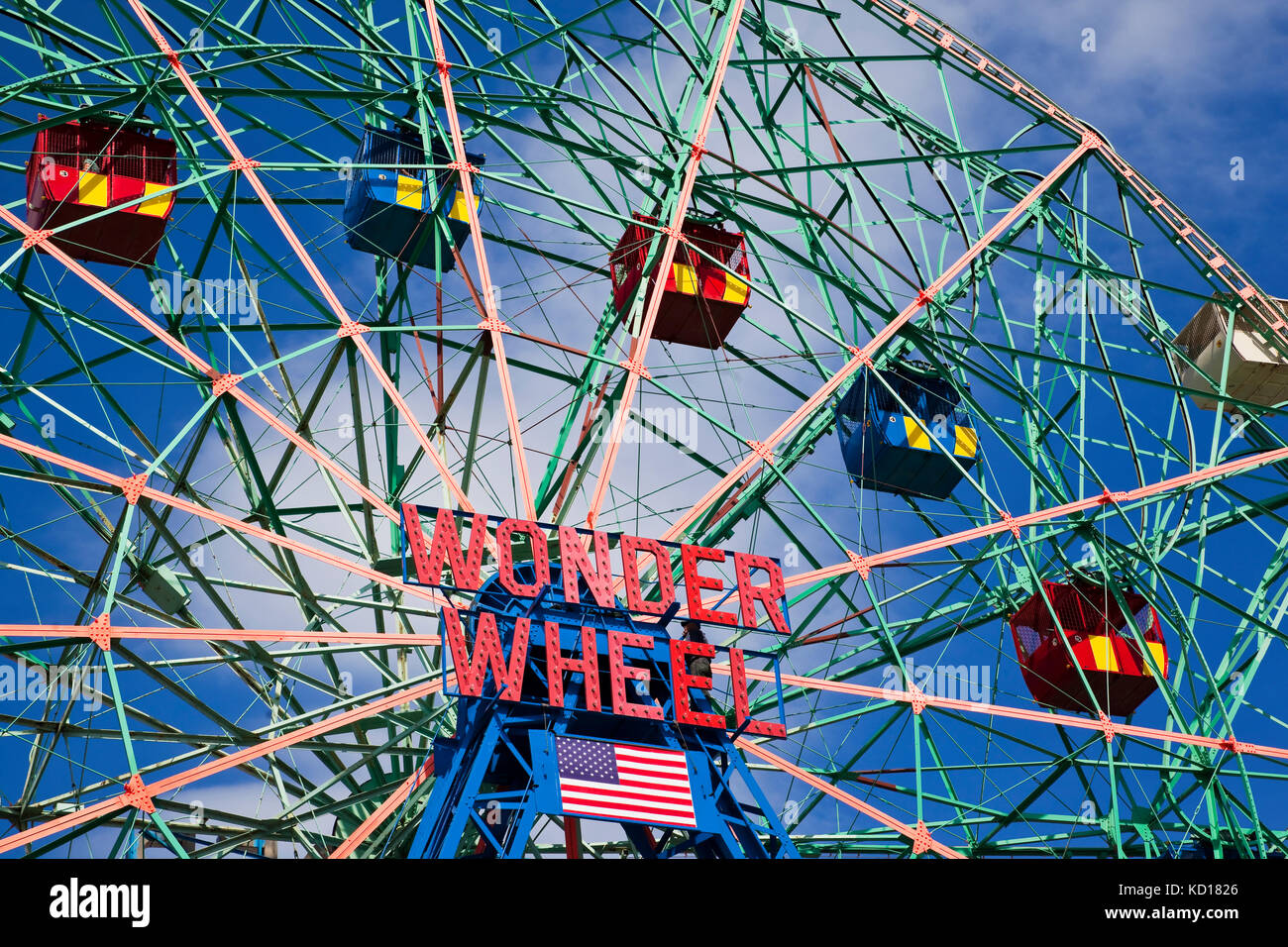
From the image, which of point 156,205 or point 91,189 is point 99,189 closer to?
point 91,189

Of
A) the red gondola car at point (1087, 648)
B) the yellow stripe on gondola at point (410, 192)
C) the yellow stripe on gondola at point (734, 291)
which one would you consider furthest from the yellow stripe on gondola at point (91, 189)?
the red gondola car at point (1087, 648)

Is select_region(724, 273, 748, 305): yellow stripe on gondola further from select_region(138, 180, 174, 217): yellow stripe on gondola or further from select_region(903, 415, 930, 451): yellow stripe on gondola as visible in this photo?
select_region(138, 180, 174, 217): yellow stripe on gondola

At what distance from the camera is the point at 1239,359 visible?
118 ft

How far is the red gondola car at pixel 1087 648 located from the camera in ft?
105

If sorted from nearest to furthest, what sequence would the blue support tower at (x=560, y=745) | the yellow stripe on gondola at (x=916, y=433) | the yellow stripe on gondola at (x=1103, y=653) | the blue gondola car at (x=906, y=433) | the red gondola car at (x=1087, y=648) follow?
the blue support tower at (x=560, y=745) → the yellow stripe on gondola at (x=1103, y=653) → the red gondola car at (x=1087, y=648) → the blue gondola car at (x=906, y=433) → the yellow stripe on gondola at (x=916, y=433)

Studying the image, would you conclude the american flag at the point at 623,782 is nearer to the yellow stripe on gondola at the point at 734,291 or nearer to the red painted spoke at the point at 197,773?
the red painted spoke at the point at 197,773

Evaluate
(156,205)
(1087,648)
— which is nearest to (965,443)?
(1087,648)

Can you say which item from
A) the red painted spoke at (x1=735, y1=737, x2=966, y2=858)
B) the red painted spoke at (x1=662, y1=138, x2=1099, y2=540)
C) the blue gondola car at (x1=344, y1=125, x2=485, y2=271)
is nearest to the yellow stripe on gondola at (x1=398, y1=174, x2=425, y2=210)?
the blue gondola car at (x1=344, y1=125, x2=485, y2=271)

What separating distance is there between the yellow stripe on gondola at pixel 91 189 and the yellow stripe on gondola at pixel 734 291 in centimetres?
1097

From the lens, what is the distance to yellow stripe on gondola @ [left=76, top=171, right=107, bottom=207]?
30016 mm

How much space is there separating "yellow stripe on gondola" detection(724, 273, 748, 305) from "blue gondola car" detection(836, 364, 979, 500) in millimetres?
2603

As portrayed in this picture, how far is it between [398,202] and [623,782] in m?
12.1
